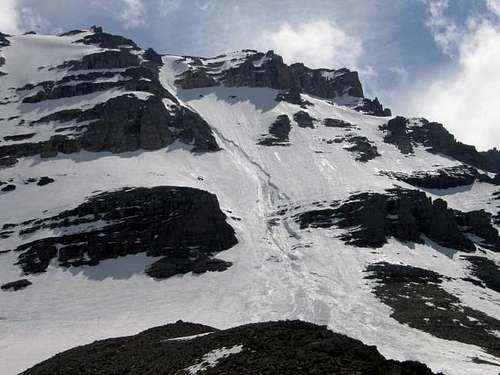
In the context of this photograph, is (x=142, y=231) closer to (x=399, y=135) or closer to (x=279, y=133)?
(x=279, y=133)

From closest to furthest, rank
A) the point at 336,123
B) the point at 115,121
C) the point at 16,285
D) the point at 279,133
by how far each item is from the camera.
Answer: the point at 16,285, the point at 115,121, the point at 279,133, the point at 336,123

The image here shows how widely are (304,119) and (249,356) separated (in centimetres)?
15139

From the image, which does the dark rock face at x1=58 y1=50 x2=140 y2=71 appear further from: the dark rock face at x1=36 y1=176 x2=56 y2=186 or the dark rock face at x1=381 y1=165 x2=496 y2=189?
the dark rock face at x1=381 y1=165 x2=496 y2=189

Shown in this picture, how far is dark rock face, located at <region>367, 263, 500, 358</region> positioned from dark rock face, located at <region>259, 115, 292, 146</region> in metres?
74.2

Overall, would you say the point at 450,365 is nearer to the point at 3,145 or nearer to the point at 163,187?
the point at 163,187

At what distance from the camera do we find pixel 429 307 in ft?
226

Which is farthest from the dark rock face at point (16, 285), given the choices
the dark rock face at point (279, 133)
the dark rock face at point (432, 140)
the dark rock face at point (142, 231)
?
the dark rock face at point (432, 140)

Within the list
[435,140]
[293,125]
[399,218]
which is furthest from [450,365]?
[435,140]

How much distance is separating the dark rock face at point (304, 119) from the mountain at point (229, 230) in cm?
72

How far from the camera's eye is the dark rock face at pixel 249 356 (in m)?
24.5

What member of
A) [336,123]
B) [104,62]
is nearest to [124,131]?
[104,62]

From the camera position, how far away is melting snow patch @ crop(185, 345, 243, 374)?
2848cm

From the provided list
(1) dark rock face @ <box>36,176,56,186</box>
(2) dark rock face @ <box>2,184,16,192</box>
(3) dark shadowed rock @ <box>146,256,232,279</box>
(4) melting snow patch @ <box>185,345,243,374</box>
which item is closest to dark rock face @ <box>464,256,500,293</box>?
(3) dark shadowed rock @ <box>146,256,232,279</box>

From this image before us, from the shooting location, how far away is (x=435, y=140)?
18062cm
